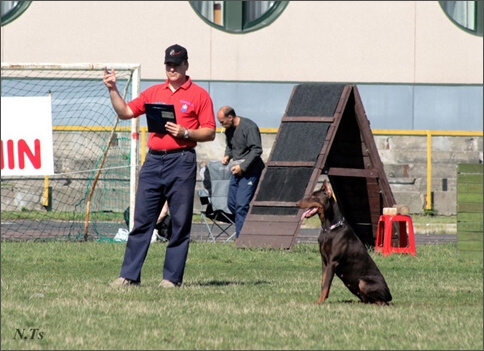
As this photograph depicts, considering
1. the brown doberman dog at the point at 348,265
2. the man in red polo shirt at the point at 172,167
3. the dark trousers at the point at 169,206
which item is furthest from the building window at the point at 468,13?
the brown doberman dog at the point at 348,265

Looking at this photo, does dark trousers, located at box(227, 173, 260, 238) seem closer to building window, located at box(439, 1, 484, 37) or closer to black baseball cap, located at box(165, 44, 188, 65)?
black baseball cap, located at box(165, 44, 188, 65)

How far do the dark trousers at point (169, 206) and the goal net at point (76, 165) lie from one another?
19.7ft

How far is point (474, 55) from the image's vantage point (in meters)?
24.0

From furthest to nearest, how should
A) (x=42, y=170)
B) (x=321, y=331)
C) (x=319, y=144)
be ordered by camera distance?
1. (x=319, y=144)
2. (x=42, y=170)
3. (x=321, y=331)

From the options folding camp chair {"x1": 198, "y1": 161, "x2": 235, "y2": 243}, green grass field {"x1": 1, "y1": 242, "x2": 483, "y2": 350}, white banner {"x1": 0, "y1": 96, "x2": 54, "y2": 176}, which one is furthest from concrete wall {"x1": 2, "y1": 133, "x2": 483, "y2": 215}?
green grass field {"x1": 1, "y1": 242, "x2": 483, "y2": 350}

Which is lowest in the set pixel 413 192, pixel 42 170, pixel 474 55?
pixel 413 192

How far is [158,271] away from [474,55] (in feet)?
46.1

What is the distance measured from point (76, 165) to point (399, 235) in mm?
7834

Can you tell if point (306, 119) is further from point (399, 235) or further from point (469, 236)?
point (469, 236)

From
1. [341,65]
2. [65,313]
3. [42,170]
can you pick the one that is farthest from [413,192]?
[65,313]

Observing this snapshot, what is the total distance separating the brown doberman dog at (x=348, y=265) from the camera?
28.9 feet

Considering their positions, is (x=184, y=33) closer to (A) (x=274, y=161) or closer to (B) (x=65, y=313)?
(A) (x=274, y=161)

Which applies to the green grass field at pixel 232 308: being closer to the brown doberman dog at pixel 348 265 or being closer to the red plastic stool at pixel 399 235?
the brown doberman dog at pixel 348 265

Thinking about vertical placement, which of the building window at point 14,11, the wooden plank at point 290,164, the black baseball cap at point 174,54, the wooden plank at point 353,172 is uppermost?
the building window at point 14,11
